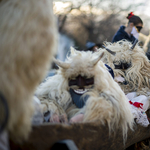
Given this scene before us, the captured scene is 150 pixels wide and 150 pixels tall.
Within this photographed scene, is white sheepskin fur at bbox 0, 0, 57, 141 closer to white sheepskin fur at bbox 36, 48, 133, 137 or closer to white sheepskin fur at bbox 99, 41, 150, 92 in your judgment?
white sheepskin fur at bbox 36, 48, 133, 137

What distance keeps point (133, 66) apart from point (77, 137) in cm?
146

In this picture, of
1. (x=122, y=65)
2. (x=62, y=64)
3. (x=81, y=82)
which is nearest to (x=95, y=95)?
(x=81, y=82)

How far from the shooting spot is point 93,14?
10.7 metres

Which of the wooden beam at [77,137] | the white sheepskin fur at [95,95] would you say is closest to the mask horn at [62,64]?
the white sheepskin fur at [95,95]

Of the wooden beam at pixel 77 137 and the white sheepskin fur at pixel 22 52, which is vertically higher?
the white sheepskin fur at pixel 22 52

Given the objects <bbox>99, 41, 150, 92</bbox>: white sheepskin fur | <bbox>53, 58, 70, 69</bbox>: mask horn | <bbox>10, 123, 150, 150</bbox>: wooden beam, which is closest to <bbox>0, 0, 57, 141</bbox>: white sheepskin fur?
<bbox>10, 123, 150, 150</bbox>: wooden beam

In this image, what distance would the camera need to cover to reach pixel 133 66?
7.66ft

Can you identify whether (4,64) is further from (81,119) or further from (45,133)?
(81,119)

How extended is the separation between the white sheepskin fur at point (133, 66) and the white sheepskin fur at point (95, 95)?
0.75 metres

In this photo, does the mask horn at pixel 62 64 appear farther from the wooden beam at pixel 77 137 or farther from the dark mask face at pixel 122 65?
the dark mask face at pixel 122 65

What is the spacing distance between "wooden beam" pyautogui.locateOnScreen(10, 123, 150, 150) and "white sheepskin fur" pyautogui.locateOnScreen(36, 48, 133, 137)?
0.27 feet

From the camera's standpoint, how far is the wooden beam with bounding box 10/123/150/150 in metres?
1.00

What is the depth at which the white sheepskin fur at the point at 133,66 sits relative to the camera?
2.29 metres

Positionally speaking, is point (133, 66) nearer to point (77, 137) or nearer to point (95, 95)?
point (95, 95)
